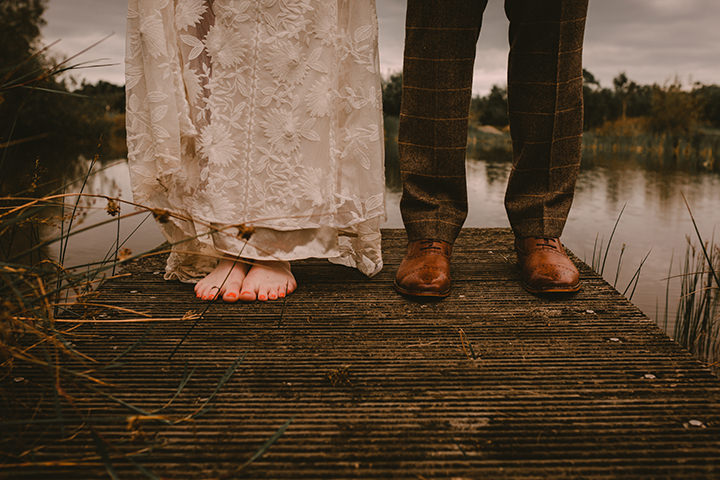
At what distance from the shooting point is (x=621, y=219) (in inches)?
145

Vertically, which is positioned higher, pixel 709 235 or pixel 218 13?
pixel 218 13

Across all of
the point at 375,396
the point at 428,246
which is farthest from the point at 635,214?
the point at 375,396

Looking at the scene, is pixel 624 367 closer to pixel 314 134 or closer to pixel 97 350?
pixel 314 134

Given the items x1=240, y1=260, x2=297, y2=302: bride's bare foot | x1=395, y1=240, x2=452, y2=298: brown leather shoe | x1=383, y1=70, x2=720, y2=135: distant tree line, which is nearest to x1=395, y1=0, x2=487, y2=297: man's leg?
x1=395, y1=240, x2=452, y2=298: brown leather shoe

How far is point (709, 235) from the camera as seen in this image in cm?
337

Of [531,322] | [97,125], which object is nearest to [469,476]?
[531,322]

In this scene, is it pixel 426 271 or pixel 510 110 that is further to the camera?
pixel 510 110

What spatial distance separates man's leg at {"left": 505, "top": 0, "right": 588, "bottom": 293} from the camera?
4.22ft

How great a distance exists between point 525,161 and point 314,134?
1.96ft

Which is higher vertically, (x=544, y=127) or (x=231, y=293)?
(x=544, y=127)

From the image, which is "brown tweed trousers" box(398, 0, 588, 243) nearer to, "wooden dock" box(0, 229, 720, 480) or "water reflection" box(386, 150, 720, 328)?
"wooden dock" box(0, 229, 720, 480)

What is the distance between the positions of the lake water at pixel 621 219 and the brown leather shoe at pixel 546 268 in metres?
1.06

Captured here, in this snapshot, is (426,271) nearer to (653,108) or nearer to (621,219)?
(621,219)

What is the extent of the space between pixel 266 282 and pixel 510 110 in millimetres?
840
